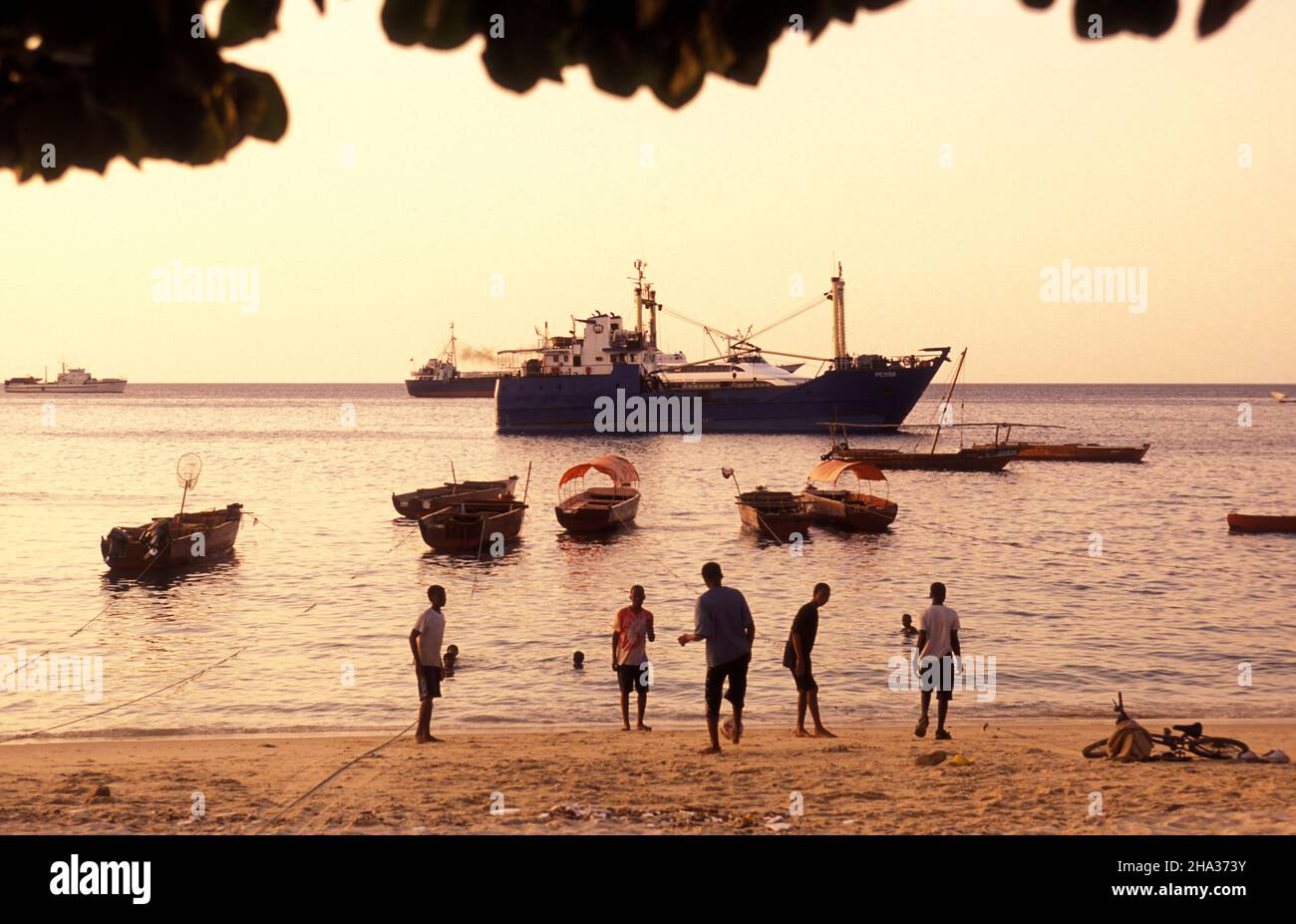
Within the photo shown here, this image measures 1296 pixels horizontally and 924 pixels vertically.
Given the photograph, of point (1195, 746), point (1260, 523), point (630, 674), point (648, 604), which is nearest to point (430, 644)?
point (630, 674)

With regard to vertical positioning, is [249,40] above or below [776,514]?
above

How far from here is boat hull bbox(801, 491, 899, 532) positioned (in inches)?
1619

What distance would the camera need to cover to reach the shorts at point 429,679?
43.6 ft

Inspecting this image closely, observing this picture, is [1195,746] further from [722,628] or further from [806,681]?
[722,628]

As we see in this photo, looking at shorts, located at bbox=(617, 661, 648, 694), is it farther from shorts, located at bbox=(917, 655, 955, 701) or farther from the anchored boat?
the anchored boat

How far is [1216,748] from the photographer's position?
492 inches

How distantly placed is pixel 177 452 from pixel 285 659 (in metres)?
81.1

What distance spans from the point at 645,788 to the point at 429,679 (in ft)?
11.0

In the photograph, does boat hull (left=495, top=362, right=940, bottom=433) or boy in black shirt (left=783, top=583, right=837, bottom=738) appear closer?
boy in black shirt (left=783, top=583, right=837, bottom=738)

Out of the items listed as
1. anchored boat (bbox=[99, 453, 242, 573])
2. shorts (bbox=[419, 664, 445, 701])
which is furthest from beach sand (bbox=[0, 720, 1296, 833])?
anchored boat (bbox=[99, 453, 242, 573])

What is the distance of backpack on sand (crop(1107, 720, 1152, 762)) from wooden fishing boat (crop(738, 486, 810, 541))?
26637 mm

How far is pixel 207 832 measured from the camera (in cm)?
984

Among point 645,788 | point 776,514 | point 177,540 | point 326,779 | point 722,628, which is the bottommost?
point 326,779
